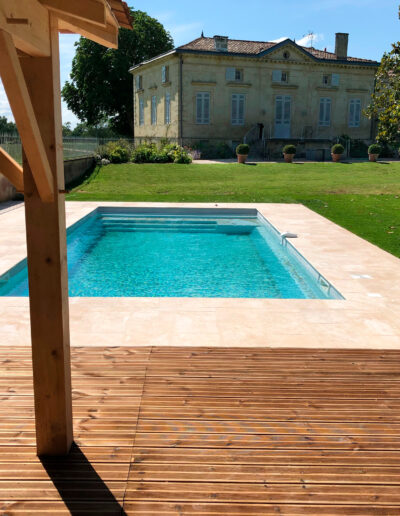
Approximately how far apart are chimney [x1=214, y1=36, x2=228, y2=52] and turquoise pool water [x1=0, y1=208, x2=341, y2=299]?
64.4ft

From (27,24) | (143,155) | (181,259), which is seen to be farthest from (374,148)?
(27,24)

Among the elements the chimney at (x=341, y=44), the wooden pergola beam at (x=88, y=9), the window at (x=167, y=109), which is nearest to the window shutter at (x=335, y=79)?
the chimney at (x=341, y=44)

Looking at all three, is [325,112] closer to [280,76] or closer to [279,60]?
[280,76]

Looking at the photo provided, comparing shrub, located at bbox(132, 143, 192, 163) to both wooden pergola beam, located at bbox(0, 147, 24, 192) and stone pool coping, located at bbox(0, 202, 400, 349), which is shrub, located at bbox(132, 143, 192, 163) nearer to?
stone pool coping, located at bbox(0, 202, 400, 349)

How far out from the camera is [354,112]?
32750mm

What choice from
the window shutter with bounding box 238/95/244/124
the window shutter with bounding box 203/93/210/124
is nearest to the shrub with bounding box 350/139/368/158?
the window shutter with bounding box 238/95/244/124

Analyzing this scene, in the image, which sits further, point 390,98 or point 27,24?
point 390,98

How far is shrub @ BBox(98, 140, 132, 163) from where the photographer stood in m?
23.2

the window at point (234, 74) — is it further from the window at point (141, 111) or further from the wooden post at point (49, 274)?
the wooden post at point (49, 274)

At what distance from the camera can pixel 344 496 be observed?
8.11 feet

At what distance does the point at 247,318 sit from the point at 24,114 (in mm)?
3595

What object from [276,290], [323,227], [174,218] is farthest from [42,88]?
[174,218]

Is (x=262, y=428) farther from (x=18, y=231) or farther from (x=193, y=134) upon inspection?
(x=193, y=134)

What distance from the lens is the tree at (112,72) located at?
38.8 meters
